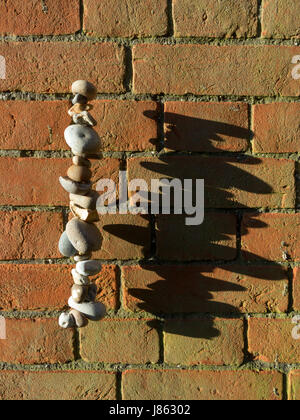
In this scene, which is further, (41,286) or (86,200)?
(41,286)

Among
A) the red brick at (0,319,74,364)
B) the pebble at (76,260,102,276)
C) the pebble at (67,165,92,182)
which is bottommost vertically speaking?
the red brick at (0,319,74,364)

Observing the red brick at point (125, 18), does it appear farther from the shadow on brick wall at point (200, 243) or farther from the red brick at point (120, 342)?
the red brick at point (120, 342)

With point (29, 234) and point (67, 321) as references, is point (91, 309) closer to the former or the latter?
point (67, 321)

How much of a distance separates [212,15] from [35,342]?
0.59m

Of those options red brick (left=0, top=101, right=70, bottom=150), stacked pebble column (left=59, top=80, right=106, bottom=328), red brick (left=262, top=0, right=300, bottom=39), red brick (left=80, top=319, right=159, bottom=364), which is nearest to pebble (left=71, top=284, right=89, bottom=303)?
stacked pebble column (left=59, top=80, right=106, bottom=328)

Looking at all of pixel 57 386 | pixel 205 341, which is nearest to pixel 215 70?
pixel 205 341

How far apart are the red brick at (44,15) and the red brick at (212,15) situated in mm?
158

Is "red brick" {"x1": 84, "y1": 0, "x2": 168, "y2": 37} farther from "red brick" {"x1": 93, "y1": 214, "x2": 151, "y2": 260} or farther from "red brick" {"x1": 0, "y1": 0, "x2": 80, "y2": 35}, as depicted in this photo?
"red brick" {"x1": 93, "y1": 214, "x2": 151, "y2": 260}

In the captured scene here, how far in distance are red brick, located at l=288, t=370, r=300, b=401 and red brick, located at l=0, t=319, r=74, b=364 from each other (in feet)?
1.18

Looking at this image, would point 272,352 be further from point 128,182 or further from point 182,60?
point 182,60

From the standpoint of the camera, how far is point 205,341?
606mm

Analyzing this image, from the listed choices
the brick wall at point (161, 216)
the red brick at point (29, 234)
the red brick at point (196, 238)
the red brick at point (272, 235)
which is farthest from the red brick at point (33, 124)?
the red brick at point (272, 235)

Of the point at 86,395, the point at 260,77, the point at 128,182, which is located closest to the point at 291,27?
the point at 260,77

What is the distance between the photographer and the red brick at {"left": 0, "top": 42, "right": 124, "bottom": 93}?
0.57 metres
